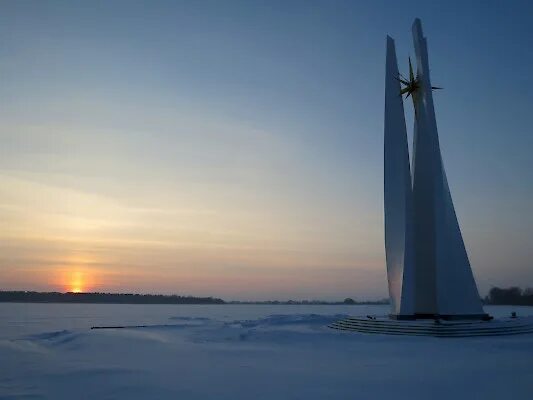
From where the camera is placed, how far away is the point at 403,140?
18.8 meters

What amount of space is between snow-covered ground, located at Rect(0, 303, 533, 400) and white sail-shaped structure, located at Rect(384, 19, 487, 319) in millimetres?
3076

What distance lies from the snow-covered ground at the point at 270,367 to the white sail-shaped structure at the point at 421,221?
121 inches

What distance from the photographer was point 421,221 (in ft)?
62.5

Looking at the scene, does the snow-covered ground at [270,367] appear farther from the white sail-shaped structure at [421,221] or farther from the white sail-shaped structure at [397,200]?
the white sail-shaped structure at [397,200]

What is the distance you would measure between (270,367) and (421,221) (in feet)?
36.0

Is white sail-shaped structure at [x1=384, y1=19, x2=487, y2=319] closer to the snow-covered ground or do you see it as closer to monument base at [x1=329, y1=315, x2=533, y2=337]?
monument base at [x1=329, y1=315, x2=533, y2=337]

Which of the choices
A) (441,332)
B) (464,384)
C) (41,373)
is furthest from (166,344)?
(464,384)

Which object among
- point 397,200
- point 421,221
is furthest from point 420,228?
point 397,200

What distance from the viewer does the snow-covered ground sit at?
298 inches

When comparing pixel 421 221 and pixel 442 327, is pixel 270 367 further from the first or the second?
pixel 421 221

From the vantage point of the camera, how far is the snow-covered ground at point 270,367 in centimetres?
756

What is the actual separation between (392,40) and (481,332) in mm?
11011

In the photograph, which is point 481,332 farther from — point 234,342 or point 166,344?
point 166,344

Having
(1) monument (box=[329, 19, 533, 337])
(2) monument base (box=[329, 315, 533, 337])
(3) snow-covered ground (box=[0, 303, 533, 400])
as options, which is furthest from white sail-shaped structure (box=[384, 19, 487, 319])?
(3) snow-covered ground (box=[0, 303, 533, 400])
